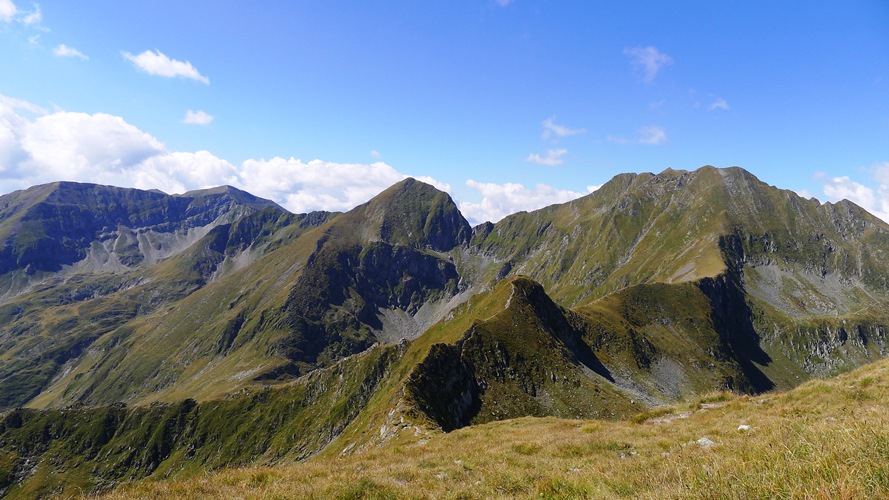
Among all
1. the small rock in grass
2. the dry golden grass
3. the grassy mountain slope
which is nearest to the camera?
the dry golden grass

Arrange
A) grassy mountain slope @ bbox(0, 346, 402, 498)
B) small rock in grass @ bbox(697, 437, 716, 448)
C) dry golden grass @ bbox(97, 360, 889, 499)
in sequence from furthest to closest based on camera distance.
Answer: grassy mountain slope @ bbox(0, 346, 402, 498)
small rock in grass @ bbox(697, 437, 716, 448)
dry golden grass @ bbox(97, 360, 889, 499)

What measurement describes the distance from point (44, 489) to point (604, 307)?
718ft

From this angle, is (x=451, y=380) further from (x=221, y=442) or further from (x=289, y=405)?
(x=221, y=442)

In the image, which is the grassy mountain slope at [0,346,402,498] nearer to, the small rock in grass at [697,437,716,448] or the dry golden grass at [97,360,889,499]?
the dry golden grass at [97,360,889,499]

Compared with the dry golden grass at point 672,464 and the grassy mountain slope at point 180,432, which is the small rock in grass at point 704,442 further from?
the grassy mountain slope at point 180,432

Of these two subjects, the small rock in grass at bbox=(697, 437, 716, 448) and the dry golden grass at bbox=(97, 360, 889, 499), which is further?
the small rock in grass at bbox=(697, 437, 716, 448)

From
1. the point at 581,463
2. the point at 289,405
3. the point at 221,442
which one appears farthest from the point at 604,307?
the point at 581,463

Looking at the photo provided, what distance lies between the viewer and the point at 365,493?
35.4ft

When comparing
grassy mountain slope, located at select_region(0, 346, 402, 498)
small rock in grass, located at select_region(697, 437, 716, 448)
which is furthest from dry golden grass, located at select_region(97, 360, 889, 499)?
grassy mountain slope, located at select_region(0, 346, 402, 498)

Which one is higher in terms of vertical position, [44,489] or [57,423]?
[57,423]

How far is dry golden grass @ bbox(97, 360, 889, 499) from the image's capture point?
21.0ft

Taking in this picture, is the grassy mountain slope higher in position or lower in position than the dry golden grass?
lower

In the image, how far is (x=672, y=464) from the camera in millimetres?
8992

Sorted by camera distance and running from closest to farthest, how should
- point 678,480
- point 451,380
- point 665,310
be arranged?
point 678,480, point 451,380, point 665,310
